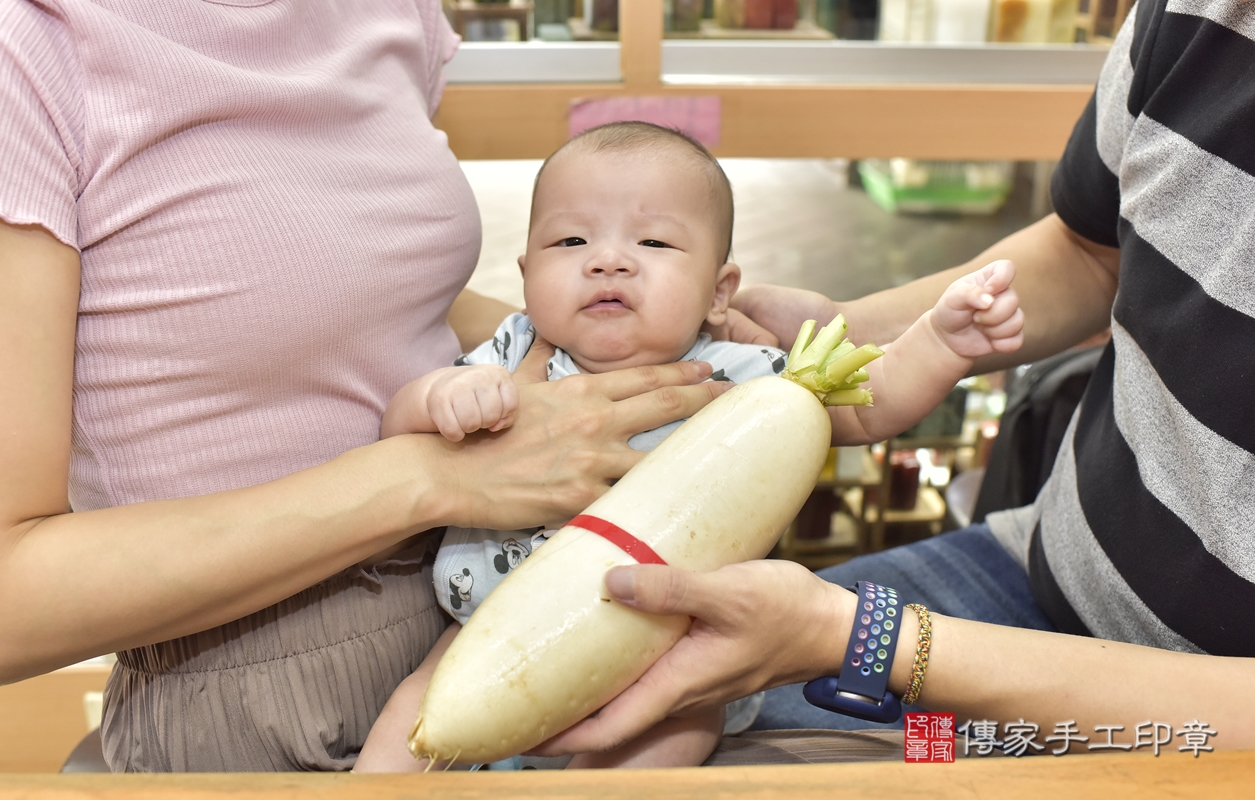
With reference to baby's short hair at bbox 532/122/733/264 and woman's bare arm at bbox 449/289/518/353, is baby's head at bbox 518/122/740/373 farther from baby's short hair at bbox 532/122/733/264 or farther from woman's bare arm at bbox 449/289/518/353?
woman's bare arm at bbox 449/289/518/353

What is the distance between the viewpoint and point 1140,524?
102cm

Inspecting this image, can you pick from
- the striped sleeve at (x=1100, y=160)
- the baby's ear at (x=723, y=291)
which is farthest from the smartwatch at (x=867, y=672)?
the striped sleeve at (x=1100, y=160)

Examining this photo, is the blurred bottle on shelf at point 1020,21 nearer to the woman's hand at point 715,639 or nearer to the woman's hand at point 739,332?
the woman's hand at point 739,332

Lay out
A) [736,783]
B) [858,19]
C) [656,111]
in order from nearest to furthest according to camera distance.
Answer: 1. [736,783]
2. [656,111]
3. [858,19]

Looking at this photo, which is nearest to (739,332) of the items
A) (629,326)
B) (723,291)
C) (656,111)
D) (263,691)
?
(723,291)

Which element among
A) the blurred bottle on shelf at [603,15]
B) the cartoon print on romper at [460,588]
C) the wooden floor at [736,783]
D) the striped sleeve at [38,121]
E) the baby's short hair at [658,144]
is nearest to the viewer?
the wooden floor at [736,783]

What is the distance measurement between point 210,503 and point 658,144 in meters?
0.68

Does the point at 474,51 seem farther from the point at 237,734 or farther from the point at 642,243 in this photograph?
the point at 237,734

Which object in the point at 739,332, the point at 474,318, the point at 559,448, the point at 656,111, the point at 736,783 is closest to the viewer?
the point at 736,783

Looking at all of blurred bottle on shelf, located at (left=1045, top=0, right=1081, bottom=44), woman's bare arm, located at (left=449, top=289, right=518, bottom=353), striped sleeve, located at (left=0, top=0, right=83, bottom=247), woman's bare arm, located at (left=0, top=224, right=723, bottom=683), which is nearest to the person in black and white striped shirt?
woman's bare arm, located at (left=0, top=224, right=723, bottom=683)

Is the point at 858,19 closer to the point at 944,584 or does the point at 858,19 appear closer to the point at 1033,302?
the point at 1033,302

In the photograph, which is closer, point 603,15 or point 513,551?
point 513,551

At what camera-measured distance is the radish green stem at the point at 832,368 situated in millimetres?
985

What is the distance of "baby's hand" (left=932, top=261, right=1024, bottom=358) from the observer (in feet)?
3.20
